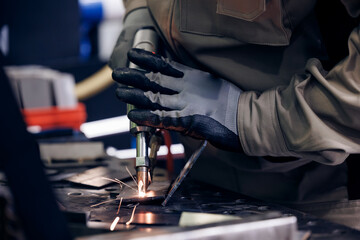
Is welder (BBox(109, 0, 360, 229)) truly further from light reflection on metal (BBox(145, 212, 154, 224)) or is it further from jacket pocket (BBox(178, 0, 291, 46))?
light reflection on metal (BBox(145, 212, 154, 224))

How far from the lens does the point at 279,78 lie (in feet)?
2.87

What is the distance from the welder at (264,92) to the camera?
729 millimetres

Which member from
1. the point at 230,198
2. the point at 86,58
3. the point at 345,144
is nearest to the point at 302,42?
the point at 345,144

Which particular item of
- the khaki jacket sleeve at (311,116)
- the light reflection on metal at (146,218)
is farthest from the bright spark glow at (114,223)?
the khaki jacket sleeve at (311,116)

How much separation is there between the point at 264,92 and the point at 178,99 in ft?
0.58

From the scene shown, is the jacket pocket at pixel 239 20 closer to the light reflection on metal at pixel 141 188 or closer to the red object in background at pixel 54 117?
the light reflection on metal at pixel 141 188

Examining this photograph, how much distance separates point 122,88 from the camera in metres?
0.78

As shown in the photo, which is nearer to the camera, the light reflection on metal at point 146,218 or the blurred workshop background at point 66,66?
the light reflection on metal at point 146,218

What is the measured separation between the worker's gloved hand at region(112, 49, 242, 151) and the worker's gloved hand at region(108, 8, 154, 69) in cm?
26

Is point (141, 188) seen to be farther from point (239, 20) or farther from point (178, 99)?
point (239, 20)

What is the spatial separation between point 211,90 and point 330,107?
0.76 ft

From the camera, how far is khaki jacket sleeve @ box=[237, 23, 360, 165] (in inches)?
27.9

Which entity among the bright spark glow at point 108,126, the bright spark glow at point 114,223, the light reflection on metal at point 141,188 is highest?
the bright spark glow at point 114,223

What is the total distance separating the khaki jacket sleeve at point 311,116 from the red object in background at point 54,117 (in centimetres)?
148
